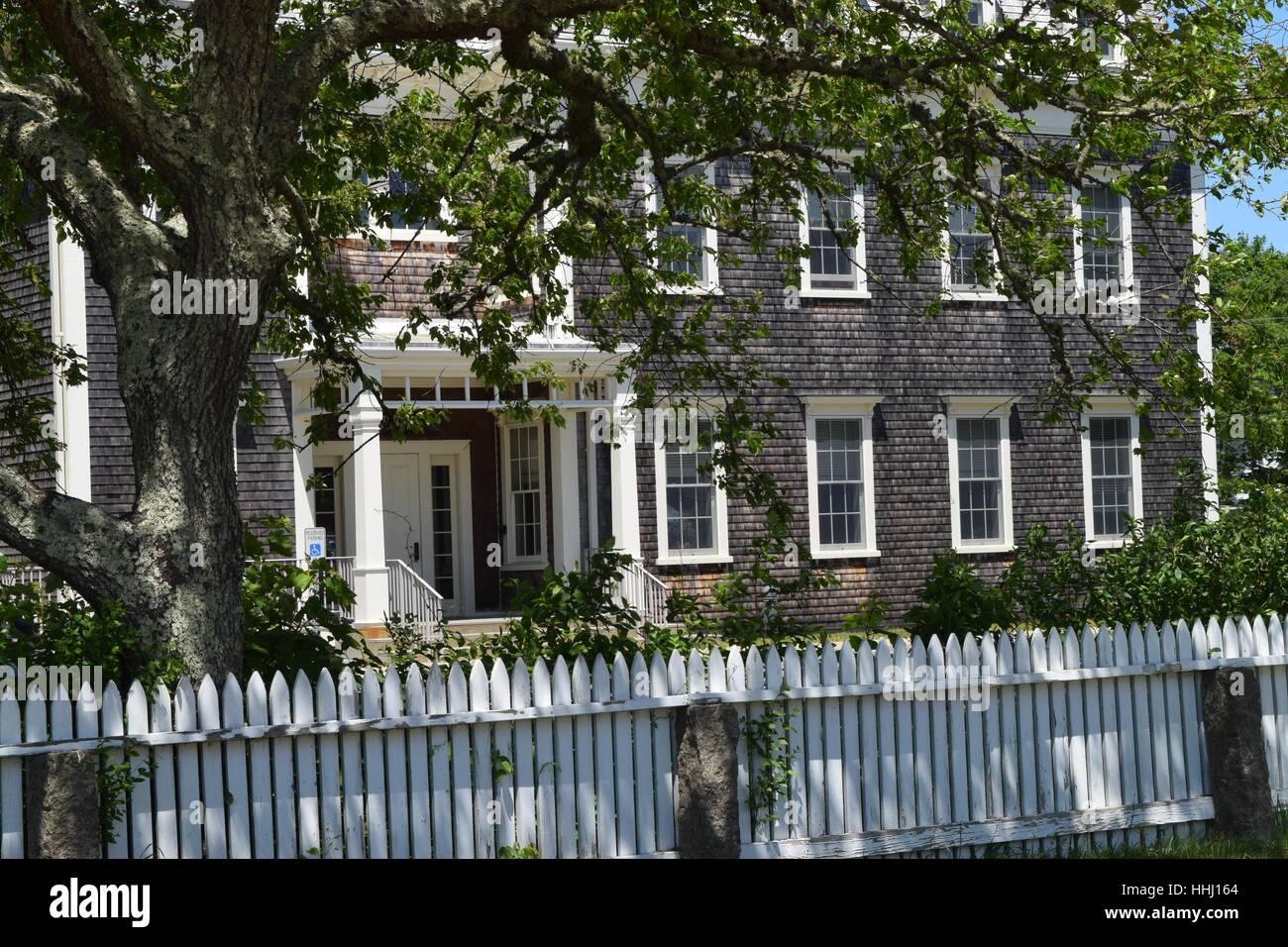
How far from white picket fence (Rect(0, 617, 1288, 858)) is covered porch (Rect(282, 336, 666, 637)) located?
9108 mm

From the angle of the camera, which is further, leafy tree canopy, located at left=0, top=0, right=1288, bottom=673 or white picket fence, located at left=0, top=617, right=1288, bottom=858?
leafy tree canopy, located at left=0, top=0, right=1288, bottom=673

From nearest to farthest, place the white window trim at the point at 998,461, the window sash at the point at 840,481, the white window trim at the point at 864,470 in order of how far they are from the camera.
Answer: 1. the white window trim at the point at 864,470
2. the window sash at the point at 840,481
3. the white window trim at the point at 998,461

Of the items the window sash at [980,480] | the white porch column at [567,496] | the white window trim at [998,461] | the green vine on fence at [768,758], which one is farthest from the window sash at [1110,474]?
the green vine on fence at [768,758]

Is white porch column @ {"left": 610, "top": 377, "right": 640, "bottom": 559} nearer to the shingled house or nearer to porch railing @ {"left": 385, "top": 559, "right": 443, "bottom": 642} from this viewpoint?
the shingled house

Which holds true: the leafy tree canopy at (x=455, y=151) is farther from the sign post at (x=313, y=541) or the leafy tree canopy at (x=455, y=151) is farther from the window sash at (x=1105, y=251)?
the window sash at (x=1105, y=251)

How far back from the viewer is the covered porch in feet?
61.8

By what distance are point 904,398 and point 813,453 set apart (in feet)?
5.58

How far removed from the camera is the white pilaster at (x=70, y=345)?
17.7m

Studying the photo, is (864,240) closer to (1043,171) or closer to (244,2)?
(1043,171)

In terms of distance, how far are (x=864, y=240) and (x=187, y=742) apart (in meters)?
17.2

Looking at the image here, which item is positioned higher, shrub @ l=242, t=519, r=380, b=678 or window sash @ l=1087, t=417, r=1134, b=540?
window sash @ l=1087, t=417, r=1134, b=540

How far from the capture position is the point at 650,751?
7852 mm

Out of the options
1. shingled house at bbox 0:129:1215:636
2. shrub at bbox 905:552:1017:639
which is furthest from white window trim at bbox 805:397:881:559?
shrub at bbox 905:552:1017:639

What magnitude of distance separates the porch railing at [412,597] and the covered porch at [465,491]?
0.02m
